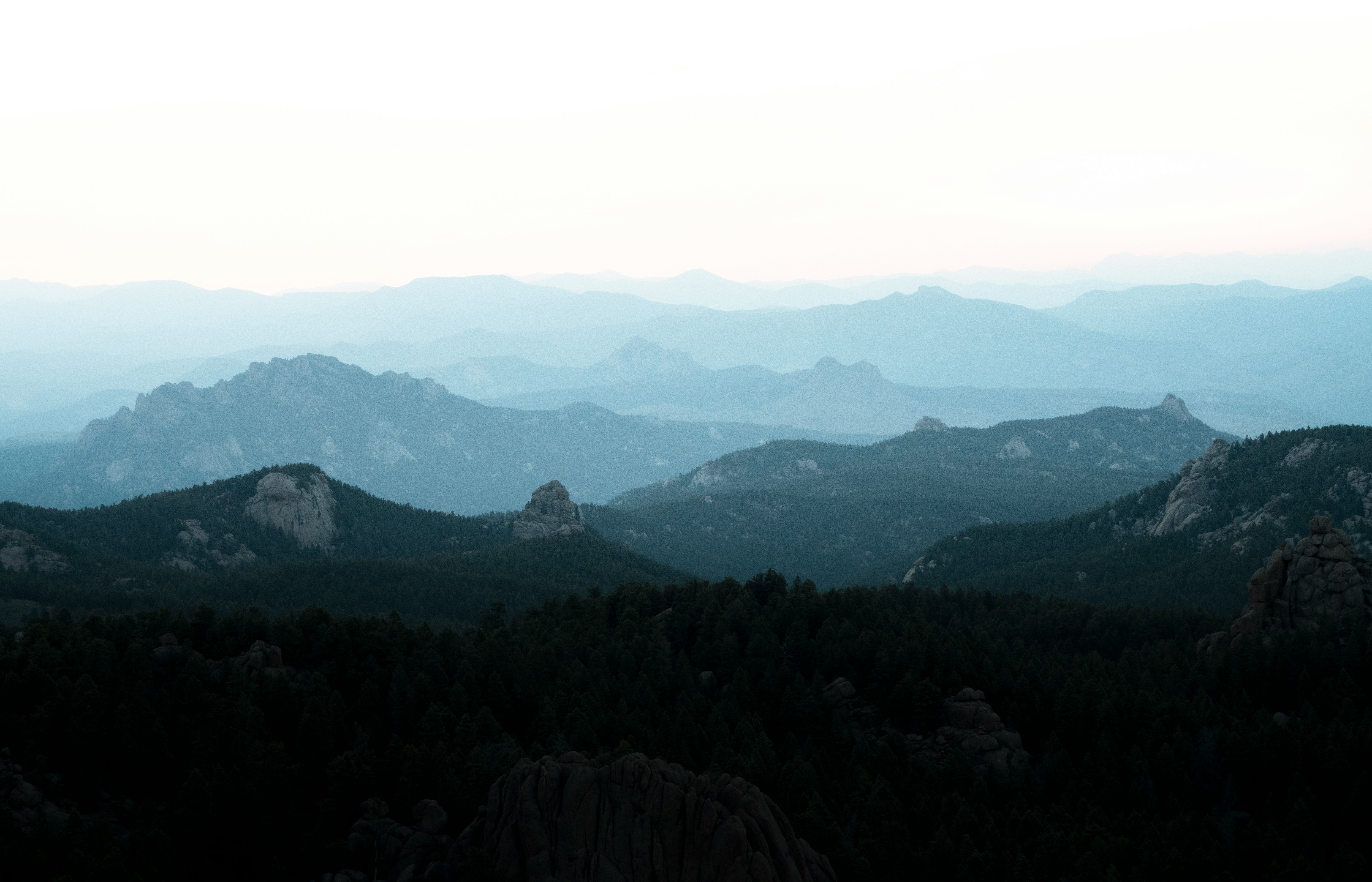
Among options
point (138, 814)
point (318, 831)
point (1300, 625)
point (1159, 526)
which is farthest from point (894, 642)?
point (1159, 526)

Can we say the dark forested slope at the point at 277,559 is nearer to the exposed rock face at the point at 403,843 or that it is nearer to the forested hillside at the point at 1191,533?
the forested hillside at the point at 1191,533

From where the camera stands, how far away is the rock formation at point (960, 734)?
218 feet

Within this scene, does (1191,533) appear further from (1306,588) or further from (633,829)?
(633,829)

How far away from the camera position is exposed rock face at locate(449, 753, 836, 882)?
42.5m

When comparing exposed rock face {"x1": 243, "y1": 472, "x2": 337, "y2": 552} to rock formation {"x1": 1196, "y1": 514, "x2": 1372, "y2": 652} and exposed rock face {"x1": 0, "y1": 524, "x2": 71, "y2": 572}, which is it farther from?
rock formation {"x1": 1196, "y1": 514, "x2": 1372, "y2": 652}

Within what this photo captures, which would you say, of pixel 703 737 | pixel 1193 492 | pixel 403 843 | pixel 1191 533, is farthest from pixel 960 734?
pixel 1193 492

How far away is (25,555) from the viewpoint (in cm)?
12706

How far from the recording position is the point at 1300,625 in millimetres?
85875

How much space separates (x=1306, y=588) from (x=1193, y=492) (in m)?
86.2

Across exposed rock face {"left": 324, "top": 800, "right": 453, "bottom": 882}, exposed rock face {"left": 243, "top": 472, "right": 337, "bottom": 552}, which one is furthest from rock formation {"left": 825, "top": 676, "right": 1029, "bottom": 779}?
exposed rock face {"left": 243, "top": 472, "right": 337, "bottom": 552}

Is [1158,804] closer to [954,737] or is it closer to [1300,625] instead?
[954,737]

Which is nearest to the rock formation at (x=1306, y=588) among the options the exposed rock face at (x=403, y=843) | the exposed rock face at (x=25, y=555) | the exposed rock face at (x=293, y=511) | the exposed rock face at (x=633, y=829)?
the exposed rock face at (x=633, y=829)

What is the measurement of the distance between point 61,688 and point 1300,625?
95029mm

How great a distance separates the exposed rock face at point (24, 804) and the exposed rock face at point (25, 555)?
82.3 m
